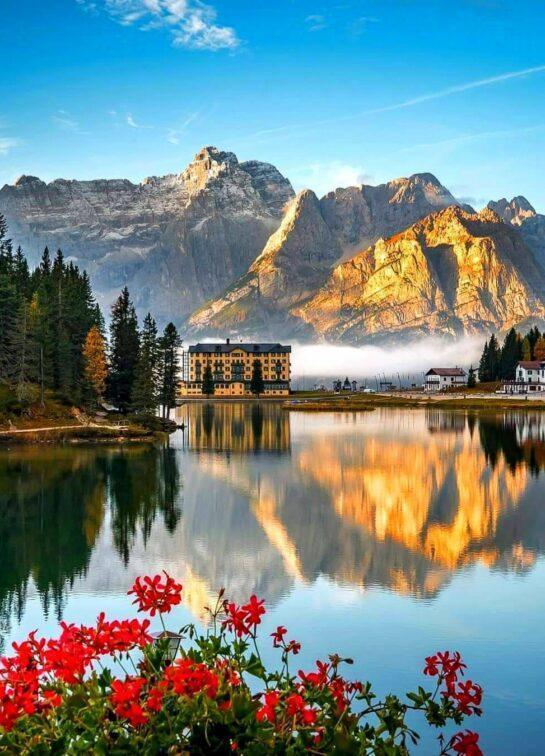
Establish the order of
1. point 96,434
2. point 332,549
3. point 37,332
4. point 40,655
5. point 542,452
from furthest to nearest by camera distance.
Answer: point 37,332 < point 96,434 < point 542,452 < point 332,549 < point 40,655

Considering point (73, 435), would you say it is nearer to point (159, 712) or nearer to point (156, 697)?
point (159, 712)

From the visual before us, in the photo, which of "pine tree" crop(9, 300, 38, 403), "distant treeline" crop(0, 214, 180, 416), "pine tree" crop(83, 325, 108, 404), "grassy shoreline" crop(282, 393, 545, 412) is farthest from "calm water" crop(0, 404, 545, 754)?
"grassy shoreline" crop(282, 393, 545, 412)

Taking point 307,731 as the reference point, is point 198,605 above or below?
below

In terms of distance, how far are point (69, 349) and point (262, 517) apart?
65731mm

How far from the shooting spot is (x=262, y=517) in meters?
40.7

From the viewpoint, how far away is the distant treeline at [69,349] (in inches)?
3698

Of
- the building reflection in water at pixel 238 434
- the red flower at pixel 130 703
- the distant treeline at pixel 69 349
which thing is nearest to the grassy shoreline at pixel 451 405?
the building reflection in water at pixel 238 434

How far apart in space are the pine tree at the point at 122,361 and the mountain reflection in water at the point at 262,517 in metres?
33.3

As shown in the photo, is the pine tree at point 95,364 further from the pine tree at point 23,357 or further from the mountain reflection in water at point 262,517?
the mountain reflection in water at point 262,517

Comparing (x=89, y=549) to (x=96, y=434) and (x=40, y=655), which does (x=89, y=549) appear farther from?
(x=96, y=434)

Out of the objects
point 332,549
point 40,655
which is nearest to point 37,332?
point 332,549

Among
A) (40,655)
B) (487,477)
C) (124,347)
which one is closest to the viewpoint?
(40,655)

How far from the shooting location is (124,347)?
11612 centimetres

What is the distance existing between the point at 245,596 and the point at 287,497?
72.8 ft
